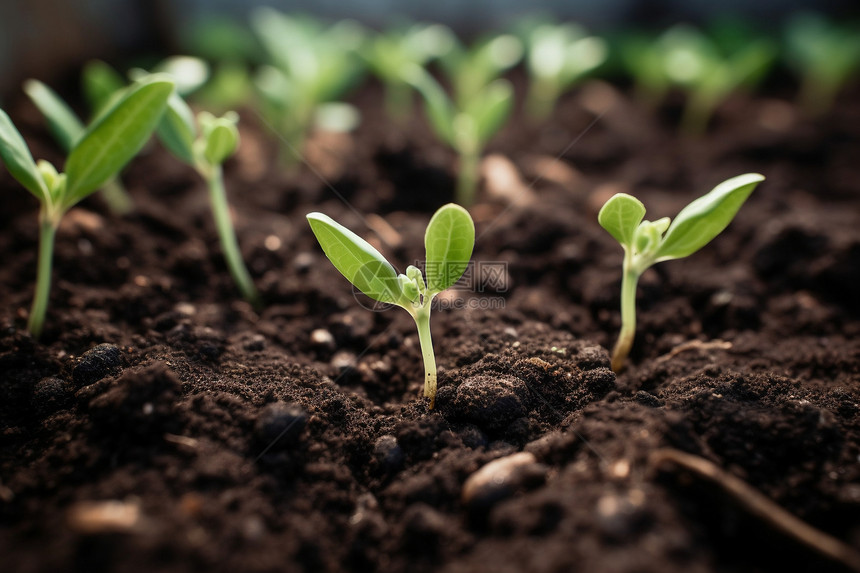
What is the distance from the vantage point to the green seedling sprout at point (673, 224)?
3.46ft

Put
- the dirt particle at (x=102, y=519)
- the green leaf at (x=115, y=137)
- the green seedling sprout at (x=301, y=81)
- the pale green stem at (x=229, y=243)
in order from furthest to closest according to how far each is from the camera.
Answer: the green seedling sprout at (x=301, y=81)
the pale green stem at (x=229, y=243)
the green leaf at (x=115, y=137)
the dirt particle at (x=102, y=519)

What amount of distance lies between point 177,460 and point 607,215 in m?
0.94

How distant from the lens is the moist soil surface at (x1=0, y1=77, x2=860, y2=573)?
2.74 ft

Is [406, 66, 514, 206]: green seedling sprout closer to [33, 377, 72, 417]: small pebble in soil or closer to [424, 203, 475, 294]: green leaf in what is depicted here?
[424, 203, 475, 294]: green leaf

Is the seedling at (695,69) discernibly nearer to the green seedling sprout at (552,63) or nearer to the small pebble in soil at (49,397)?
the green seedling sprout at (552,63)

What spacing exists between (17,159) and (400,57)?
5.32 ft

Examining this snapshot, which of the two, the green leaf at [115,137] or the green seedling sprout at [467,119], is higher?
the green seedling sprout at [467,119]

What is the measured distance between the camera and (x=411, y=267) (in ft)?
3.45

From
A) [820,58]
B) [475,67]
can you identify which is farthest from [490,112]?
[820,58]

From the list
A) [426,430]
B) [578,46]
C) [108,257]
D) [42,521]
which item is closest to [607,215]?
[426,430]

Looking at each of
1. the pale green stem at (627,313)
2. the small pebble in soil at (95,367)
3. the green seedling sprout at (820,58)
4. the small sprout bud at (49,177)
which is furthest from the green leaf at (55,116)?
the green seedling sprout at (820,58)

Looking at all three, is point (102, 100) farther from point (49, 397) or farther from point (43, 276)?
point (49, 397)

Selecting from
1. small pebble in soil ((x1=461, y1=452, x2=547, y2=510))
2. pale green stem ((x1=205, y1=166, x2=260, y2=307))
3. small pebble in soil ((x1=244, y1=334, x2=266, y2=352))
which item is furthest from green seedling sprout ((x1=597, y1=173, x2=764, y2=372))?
pale green stem ((x1=205, y1=166, x2=260, y2=307))

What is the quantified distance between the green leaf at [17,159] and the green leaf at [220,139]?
35 cm
